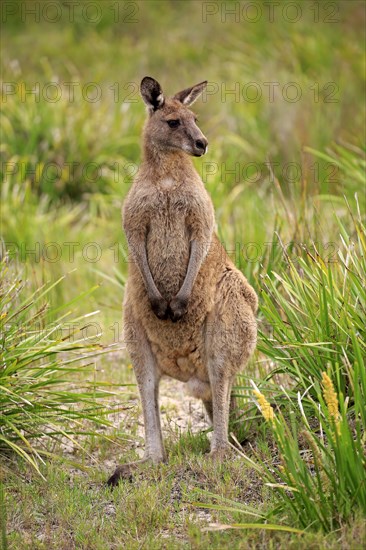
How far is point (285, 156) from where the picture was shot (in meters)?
10.6

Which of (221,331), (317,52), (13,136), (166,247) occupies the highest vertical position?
(317,52)

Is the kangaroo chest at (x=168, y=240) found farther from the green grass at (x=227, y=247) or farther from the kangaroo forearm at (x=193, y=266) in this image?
the green grass at (x=227, y=247)

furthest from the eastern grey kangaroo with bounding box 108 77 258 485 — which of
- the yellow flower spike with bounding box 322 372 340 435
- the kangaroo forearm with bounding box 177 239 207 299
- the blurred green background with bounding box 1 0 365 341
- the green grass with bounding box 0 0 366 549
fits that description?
the yellow flower spike with bounding box 322 372 340 435

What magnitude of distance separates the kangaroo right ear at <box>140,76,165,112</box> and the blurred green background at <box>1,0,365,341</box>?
1.29m

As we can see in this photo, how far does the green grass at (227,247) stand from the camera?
4066 millimetres

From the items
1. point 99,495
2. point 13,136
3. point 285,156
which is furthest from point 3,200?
point 99,495

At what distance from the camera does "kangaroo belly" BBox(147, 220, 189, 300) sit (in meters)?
5.06

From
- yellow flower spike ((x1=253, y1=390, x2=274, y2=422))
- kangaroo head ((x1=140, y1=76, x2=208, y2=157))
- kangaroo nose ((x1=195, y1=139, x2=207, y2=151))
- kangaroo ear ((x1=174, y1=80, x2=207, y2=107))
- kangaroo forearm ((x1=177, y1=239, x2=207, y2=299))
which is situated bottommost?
yellow flower spike ((x1=253, y1=390, x2=274, y2=422))

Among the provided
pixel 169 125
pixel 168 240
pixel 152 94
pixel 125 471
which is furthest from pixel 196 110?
pixel 125 471

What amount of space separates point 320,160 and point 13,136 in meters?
3.73

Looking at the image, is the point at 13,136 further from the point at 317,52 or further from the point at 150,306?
the point at 150,306

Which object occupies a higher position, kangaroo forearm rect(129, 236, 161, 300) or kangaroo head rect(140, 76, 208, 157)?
kangaroo head rect(140, 76, 208, 157)

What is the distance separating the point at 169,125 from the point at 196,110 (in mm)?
7776

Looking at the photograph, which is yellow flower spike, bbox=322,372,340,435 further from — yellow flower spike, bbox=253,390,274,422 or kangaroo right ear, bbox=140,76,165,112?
kangaroo right ear, bbox=140,76,165,112
